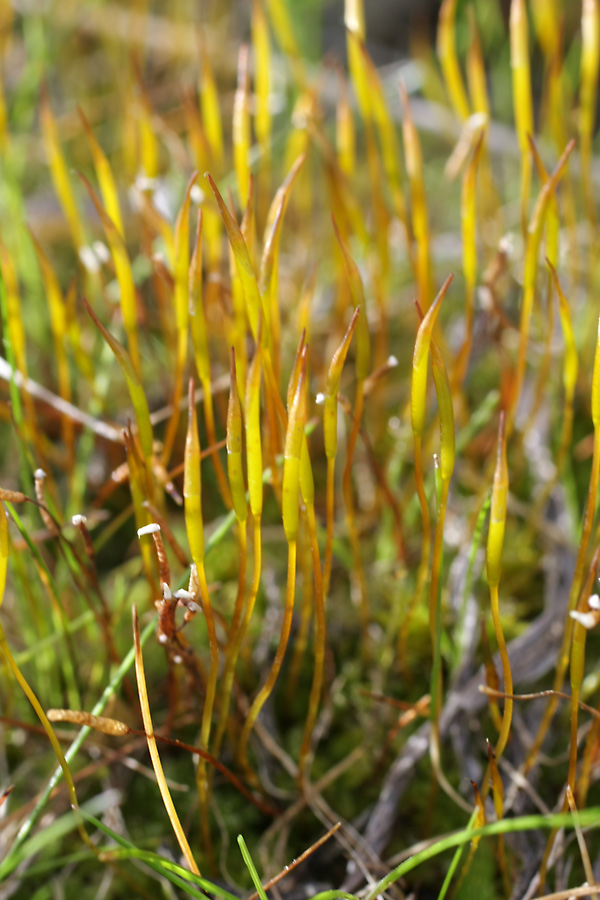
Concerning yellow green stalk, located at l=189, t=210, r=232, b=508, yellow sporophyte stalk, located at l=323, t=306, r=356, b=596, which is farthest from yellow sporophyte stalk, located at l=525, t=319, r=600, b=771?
yellow green stalk, located at l=189, t=210, r=232, b=508

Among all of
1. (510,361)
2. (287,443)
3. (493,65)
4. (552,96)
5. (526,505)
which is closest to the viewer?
(287,443)

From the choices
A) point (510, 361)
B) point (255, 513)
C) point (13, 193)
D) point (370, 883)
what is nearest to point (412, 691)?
point (370, 883)

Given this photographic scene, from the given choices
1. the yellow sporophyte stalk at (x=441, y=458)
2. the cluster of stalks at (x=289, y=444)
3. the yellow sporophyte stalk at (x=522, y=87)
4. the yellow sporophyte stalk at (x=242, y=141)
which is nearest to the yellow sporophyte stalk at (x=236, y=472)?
the cluster of stalks at (x=289, y=444)

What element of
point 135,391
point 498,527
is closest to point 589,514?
point 498,527

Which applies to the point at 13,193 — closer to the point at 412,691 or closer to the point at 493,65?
the point at 412,691

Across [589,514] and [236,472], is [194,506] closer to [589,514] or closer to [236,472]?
[236,472]

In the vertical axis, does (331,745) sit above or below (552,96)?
below

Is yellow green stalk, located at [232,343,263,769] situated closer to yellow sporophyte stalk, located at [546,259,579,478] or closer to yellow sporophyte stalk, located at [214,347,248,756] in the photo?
yellow sporophyte stalk, located at [214,347,248,756]

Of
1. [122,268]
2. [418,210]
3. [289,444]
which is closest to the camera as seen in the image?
[289,444]

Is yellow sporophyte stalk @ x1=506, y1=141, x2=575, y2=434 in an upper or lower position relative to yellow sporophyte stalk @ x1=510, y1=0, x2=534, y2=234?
lower
